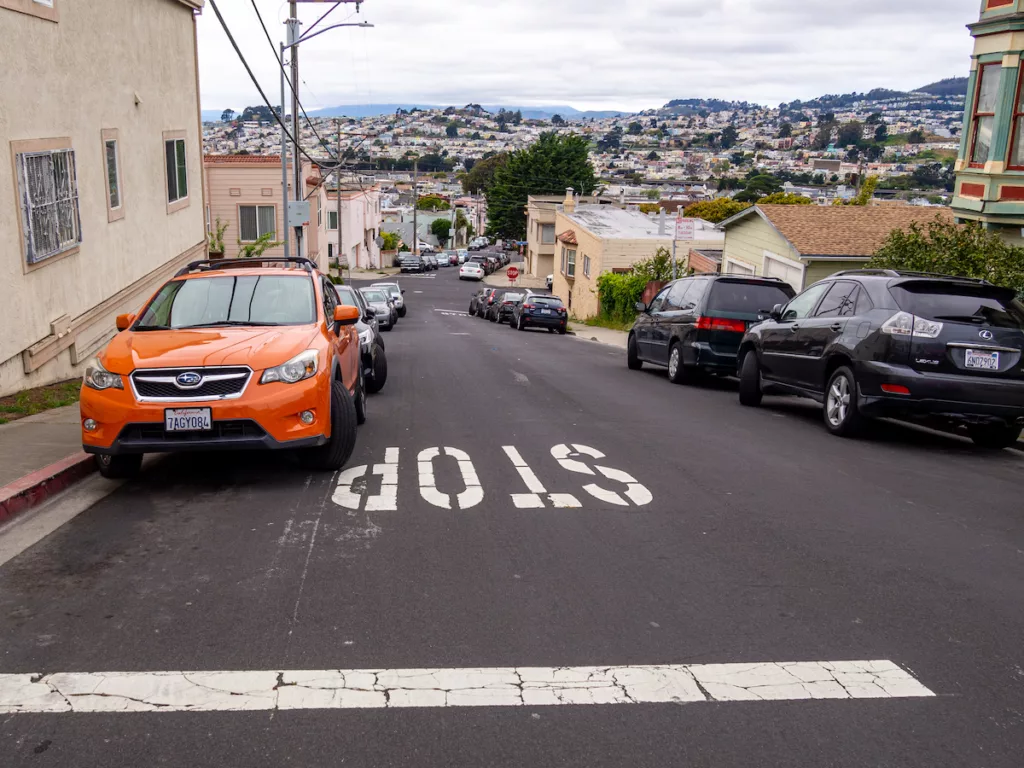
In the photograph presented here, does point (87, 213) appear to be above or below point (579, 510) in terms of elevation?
above

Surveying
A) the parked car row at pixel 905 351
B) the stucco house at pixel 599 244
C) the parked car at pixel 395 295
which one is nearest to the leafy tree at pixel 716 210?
the stucco house at pixel 599 244

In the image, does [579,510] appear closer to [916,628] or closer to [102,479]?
[916,628]

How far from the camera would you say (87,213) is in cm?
1403

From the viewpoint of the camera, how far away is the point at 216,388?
23.9 ft

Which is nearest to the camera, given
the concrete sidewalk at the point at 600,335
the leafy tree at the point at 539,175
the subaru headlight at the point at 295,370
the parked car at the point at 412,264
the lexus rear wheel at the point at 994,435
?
the subaru headlight at the point at 295,370

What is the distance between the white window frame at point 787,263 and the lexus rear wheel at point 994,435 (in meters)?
13.8

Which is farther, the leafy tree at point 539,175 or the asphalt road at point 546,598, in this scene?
the leafy tree at point 539,175

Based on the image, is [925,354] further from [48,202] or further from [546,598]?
[48,202]

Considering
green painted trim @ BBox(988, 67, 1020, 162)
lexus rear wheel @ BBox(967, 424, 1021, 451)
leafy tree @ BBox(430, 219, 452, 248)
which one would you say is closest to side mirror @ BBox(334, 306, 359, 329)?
lexus rear wheel @ BBox(967, 424, 1021, 451)

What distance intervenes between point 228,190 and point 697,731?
46.3 meters

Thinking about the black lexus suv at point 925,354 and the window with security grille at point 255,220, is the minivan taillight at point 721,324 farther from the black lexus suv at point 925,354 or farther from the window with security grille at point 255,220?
the window with security grille at point 255,220

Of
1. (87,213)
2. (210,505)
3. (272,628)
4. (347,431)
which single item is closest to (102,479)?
(210,505)

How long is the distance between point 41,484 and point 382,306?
25428 mm

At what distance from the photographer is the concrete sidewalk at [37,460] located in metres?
6.85
